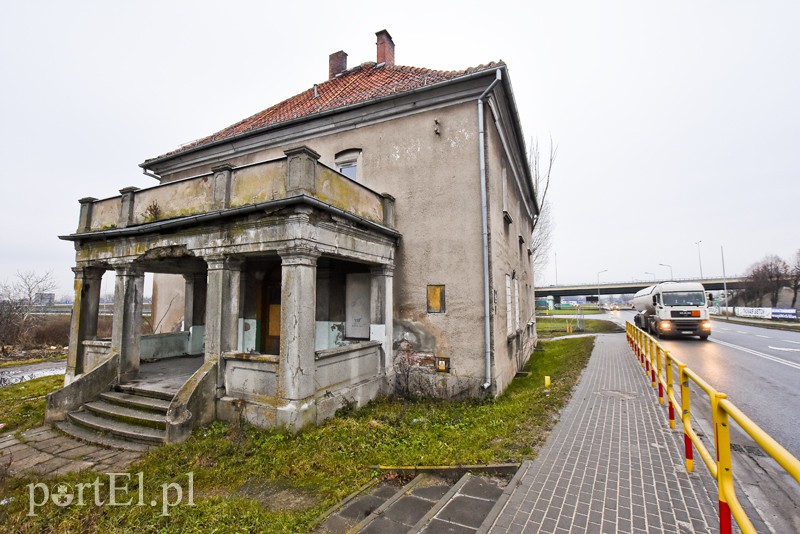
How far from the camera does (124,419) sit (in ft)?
23.0

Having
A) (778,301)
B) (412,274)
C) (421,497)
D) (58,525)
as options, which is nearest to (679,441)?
(421,497)

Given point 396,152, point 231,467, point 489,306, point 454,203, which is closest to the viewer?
point 231,467

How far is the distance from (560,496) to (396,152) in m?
8.25

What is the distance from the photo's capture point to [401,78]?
1110 cm

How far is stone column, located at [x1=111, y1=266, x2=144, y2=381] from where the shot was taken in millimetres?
8500

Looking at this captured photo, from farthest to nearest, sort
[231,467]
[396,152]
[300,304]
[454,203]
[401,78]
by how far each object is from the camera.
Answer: [401,78] → [396,152] → [454,203] → [300,304] → [231,467]

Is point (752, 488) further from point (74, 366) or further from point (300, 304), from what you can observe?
point (74, 366)

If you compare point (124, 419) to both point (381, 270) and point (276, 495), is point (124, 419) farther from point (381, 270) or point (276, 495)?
point (381, 270)

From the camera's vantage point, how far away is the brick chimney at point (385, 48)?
44.8ft

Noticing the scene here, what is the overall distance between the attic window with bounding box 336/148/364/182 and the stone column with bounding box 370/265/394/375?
2.99 meters

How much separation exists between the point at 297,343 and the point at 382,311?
9.40 feet

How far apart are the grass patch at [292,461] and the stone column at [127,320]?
3.45 metres

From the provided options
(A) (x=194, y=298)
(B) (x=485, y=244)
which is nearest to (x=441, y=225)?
(B) (x=485, y=244)

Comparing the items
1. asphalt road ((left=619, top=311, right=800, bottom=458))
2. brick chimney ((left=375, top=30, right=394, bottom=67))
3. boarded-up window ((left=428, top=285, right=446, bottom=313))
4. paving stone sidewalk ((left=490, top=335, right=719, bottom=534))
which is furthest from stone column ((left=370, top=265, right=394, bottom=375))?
brick chimney ((left=375, top=30, right=394, bottom=67))
